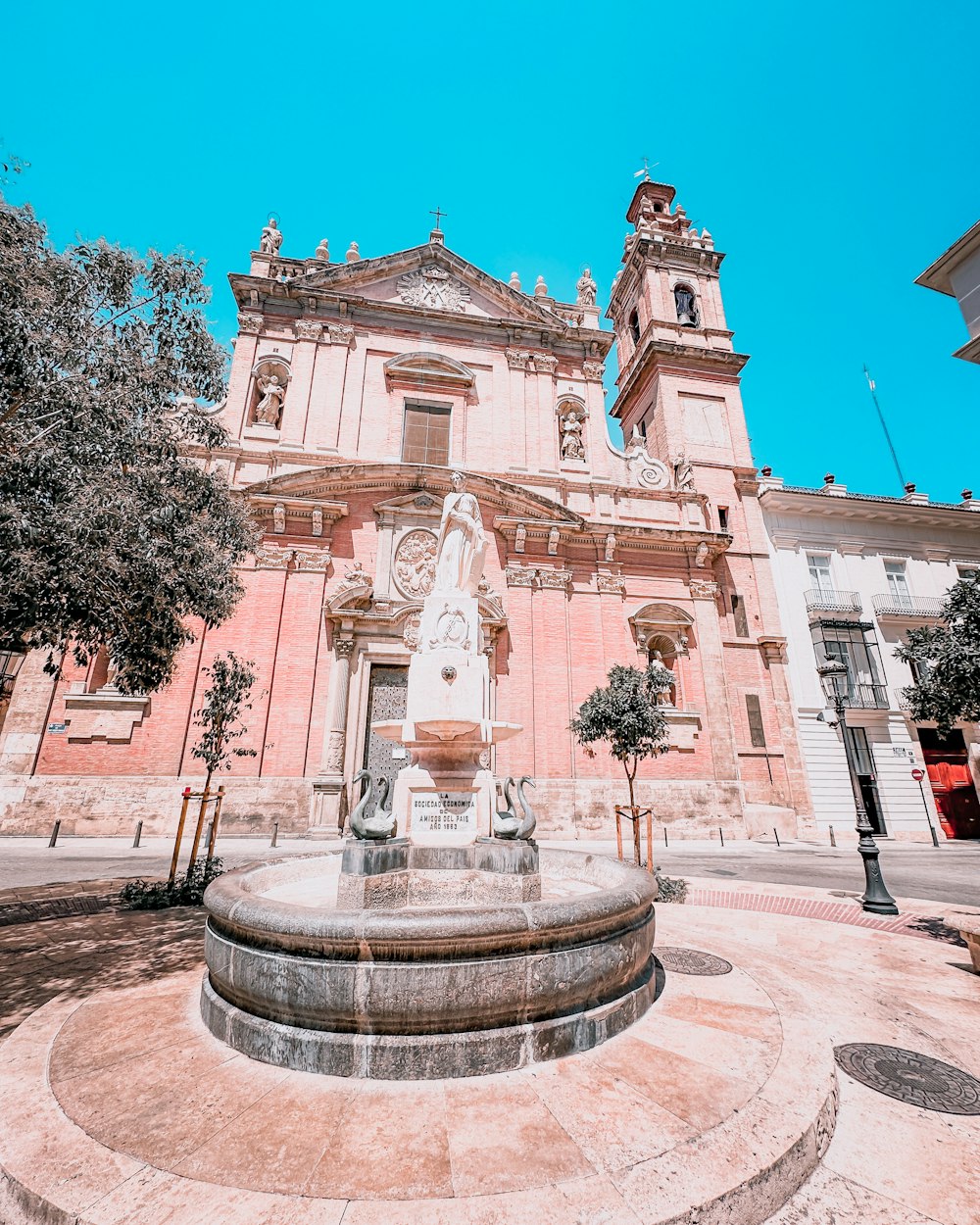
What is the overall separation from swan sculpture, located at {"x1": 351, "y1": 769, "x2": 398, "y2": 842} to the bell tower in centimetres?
1941

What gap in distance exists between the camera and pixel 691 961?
4.97 metres

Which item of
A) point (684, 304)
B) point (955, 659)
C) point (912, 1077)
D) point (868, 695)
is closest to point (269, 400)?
point (684, 304)

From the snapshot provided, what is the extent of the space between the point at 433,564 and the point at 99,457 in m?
11.1

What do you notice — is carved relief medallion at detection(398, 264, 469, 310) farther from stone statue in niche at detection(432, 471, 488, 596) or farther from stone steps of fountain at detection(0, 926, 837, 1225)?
stone steps of fountain at detection(0, 926, 837, 1225)

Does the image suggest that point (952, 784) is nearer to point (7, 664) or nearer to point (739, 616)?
point (739, 616)

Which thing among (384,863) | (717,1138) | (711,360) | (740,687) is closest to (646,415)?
(711,360)

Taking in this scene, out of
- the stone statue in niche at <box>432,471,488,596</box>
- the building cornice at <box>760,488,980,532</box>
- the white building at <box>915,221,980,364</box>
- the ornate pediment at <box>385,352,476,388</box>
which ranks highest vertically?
the ornate pediment at <box>385,352,476,388</box>

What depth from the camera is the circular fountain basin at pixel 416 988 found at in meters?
3.05

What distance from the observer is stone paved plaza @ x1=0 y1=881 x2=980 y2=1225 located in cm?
208

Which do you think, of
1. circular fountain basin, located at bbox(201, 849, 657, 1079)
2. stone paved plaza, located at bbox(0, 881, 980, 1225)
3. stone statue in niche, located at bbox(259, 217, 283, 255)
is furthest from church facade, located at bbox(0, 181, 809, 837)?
stone paved plaza, located at bbox(0, 881, 980, 1225)

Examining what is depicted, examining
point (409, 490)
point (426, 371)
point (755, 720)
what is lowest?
point (755, 720)

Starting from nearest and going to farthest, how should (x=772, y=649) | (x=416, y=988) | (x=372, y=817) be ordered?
(x=416, y=988)
(x=372, y=817)
(x=772, y=649)

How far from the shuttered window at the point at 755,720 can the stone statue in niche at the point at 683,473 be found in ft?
Answer: 25.3

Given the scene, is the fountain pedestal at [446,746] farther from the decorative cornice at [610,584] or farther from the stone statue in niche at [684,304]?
the stone statue in niche at [684,304]
